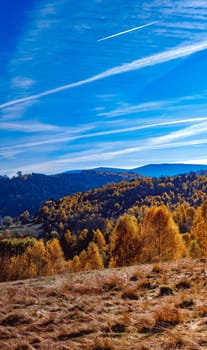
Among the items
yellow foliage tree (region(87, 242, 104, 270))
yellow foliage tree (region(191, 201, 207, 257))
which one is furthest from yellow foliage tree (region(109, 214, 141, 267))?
yellow foliage tree (region(191, 201, 207, 257))

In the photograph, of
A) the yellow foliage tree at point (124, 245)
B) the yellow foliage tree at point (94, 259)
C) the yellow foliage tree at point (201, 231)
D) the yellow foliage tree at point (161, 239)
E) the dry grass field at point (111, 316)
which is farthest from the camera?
the yellow foliage tree at point (94, 259)

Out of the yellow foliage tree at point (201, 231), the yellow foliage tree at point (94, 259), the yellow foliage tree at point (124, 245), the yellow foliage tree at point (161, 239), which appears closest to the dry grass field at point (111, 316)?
the yellow foliage tree at point (161, 239)

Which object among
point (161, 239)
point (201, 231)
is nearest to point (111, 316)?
point (161, 239)

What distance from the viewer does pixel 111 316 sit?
11.0m

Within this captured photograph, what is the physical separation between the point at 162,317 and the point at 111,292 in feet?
17.6

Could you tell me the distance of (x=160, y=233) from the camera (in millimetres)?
56156

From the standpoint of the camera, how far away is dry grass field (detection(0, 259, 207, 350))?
8.45m

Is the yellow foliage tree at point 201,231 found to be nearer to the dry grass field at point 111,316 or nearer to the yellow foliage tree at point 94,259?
the yellow foliage tree at point 94,259

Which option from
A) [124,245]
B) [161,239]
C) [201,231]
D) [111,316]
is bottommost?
[124,245]

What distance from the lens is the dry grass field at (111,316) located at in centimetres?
845

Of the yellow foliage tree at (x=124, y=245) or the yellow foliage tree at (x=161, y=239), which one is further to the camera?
the yellow foliage tree at (x=124, y=245)

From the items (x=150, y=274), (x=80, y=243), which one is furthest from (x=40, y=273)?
(x=150, y=274)

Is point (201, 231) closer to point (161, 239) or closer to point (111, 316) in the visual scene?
point (161, 239)

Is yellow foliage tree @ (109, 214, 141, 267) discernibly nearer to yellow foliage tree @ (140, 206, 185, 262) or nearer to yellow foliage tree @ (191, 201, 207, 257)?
yellow foliage tree @ (140, 206, 185, 262)
